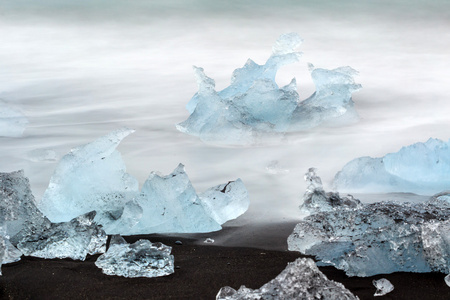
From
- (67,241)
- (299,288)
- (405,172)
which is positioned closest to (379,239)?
(299,288)

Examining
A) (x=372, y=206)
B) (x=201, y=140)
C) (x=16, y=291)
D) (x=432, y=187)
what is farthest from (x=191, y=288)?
(x=201, y=140)

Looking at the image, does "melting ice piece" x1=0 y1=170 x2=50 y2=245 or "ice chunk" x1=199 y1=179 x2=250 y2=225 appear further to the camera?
"ice chunk" x1=199 y1=179 x2=250 y2=225

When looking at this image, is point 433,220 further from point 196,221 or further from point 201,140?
point 201,140

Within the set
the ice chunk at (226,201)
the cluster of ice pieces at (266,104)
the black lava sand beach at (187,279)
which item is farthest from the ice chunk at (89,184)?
the cluster of ice pieces at (266,104)

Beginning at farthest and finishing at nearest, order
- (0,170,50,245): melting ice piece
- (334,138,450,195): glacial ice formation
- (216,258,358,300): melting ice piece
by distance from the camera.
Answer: (334,138,450,195): glacial ice formation, (0,170,50,245): melting ice piece, (216,258,358,300): melting ice piece

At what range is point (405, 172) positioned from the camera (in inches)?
177

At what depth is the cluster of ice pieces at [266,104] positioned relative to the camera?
18.0 feet

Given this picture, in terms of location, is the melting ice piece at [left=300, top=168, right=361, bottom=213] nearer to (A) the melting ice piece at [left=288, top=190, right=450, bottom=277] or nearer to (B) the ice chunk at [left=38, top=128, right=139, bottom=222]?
(A) the melting ice piece at [left=288, top=190, right=450, bottom=277]

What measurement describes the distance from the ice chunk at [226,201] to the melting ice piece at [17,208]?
2.78 ft

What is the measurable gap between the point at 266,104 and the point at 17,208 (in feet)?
8.61

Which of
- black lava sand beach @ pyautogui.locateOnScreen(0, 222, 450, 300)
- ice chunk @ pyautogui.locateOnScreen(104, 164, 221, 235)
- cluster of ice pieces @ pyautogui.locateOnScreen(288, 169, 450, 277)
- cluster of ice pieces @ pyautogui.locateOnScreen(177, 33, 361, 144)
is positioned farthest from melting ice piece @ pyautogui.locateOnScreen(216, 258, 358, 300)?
cluster of ice pieces @ pyautogui.locateOnScreen(177, 33, 361, 144)

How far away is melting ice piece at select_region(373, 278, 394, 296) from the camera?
110 inches

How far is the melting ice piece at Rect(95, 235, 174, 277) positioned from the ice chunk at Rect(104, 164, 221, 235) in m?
0.54

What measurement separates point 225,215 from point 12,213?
109cm
